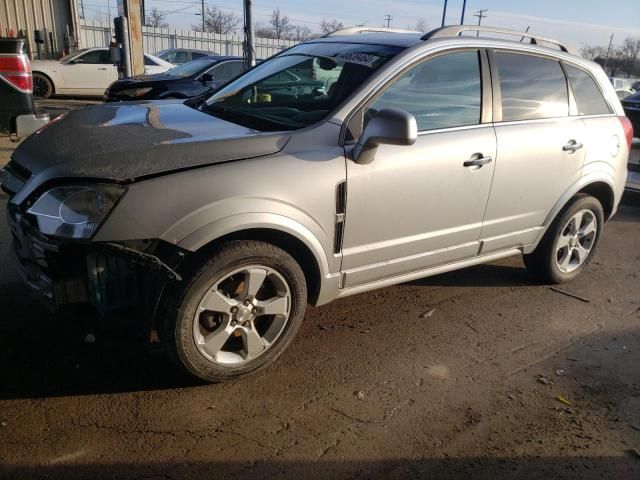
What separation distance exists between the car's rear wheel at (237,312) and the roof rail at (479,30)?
1.84 metres

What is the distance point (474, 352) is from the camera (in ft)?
11.2

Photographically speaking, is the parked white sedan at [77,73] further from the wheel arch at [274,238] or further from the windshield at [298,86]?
the wheel arch at [274,238]

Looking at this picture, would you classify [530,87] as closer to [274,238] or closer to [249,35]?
[274,238]

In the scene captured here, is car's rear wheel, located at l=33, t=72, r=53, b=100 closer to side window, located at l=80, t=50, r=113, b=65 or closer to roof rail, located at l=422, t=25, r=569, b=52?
side window, located at l=80, t=50, r=113, b=65

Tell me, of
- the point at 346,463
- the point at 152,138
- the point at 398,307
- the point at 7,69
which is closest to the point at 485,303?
the point at 398,307

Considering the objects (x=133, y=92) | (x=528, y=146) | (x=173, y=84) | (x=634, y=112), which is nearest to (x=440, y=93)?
(x=528, y=146)

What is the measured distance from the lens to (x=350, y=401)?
9.41 feet

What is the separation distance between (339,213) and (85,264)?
132cm

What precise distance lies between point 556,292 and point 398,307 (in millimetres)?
1439

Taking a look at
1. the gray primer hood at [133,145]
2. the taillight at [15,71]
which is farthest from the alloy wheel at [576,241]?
the taillight at [15,71]

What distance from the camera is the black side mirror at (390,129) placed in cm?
274

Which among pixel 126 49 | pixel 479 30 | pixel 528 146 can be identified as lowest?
pixel 528 146

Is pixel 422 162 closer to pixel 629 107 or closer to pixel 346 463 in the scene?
pixel 346 463

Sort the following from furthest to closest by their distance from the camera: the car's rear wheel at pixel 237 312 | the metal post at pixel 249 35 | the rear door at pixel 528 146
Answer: the metal post at pixel 249 35, the rear door at pixel 528 146, the car's rear wheel at pixel 237 312
